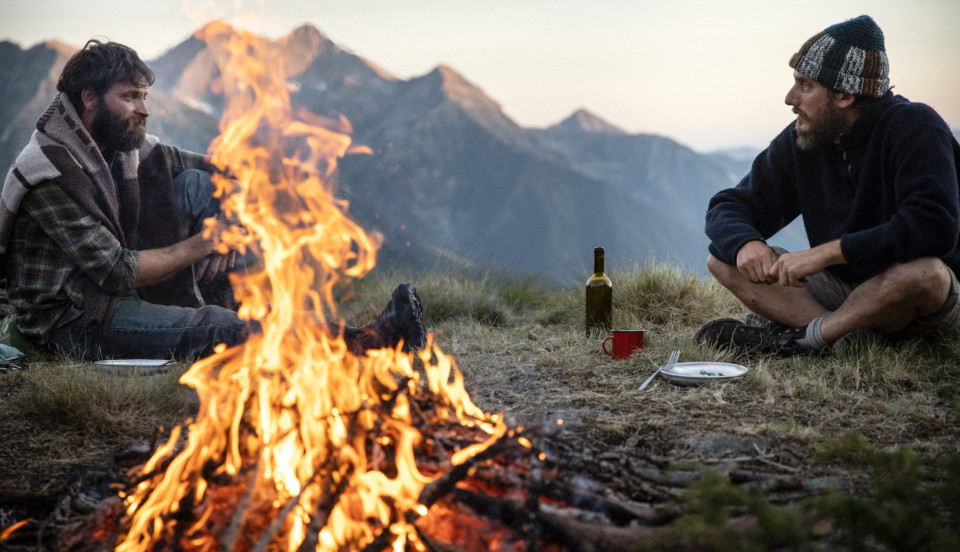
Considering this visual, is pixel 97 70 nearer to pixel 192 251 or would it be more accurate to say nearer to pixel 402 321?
pixel 192 251

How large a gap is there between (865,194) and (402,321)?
261 centimetres

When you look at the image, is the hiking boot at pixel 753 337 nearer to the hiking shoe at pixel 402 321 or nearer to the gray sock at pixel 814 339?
the gray sock at pixel 814 339

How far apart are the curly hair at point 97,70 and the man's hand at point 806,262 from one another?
378 cm

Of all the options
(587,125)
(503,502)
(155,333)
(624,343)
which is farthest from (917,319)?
(587,125)

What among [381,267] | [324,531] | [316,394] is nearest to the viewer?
[324,531]

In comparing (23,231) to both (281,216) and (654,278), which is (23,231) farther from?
(654,278)

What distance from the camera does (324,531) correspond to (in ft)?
5.63

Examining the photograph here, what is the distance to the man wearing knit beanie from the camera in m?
3.37

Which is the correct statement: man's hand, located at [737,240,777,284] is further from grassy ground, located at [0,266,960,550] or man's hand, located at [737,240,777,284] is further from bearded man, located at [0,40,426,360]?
bearded man, located at [0,40,426,360]

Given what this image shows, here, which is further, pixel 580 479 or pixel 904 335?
pixel 904 335

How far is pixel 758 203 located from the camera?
4.30m

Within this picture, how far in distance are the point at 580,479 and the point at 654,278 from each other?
3869 millimetres

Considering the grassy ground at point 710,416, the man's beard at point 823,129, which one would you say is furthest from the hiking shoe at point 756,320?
the man's beard at point 823,129

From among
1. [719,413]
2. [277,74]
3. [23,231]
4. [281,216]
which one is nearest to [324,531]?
[719,413]
